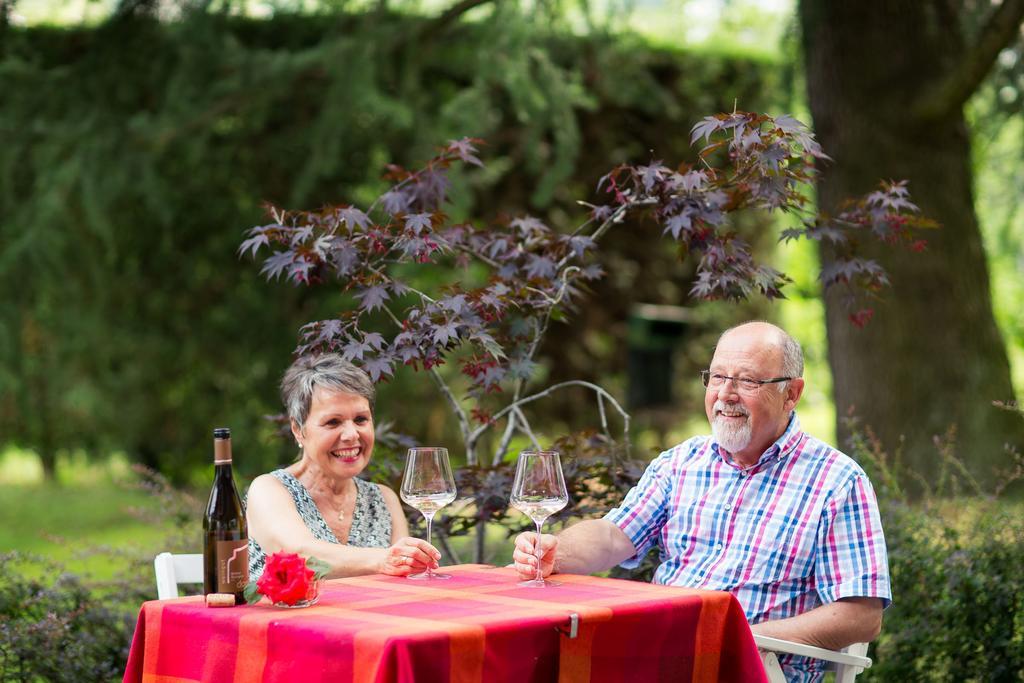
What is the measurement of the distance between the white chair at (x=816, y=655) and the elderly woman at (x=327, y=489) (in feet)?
3.09

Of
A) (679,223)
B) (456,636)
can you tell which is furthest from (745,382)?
(456,636)

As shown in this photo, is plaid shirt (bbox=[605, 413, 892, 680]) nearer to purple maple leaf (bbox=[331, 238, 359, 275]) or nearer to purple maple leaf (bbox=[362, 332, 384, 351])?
purple maple leaf (bbox=[362, 332, 384, 351])

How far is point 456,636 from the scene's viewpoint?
2.46 meters

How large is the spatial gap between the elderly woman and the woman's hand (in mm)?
97

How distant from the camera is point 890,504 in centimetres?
479

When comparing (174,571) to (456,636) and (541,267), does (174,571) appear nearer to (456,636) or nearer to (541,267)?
(456,636)

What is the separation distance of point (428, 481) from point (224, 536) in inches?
20.1

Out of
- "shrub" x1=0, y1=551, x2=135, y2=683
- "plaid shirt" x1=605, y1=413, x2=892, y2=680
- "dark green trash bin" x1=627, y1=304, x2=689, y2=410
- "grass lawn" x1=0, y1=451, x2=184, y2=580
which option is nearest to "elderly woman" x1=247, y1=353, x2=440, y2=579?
"plaid shirt" x1=605, y1=413, x2=892, y2=680

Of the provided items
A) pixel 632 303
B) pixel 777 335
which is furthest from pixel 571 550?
pixel 632 303

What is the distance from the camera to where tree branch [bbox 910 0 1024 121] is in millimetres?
6273

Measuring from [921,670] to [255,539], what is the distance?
8.03ft

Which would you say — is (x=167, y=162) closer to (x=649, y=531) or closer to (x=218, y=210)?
(x=218, y=210)

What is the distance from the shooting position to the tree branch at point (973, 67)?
6.27m

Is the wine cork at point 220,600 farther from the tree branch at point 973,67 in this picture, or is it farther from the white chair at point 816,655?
the tree branch at point 973,67
